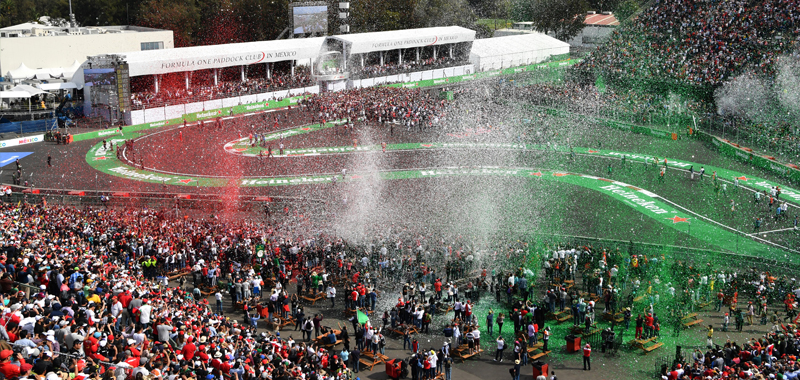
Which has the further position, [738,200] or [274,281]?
[738,200]

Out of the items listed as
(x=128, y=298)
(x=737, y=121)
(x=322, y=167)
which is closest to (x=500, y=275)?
(x=128, y=298)

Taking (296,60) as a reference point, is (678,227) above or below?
below

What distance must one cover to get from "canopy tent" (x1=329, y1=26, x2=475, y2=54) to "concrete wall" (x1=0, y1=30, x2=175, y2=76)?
751 inches

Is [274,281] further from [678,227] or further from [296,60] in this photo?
[296,60]

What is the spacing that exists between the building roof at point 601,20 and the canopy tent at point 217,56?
149 feet

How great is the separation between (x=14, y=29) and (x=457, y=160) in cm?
4656

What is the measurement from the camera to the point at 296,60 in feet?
228

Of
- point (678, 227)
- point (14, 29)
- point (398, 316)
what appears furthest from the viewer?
point (14, 29)

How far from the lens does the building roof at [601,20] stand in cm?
9819

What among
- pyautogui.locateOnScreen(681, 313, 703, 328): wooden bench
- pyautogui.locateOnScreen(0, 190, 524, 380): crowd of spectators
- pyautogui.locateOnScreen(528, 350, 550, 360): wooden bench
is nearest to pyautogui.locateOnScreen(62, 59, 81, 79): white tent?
pyautogui.locateOnScreen(0, 190, 524, 380): crowd of spectators

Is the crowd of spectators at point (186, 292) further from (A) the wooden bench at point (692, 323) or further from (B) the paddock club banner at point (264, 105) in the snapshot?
(B) the paddock club banner at point (264, 105)

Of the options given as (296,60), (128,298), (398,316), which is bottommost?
(398,316)

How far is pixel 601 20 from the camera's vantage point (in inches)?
3935

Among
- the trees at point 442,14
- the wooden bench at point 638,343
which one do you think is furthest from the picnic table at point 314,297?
the trees at point 442,14
